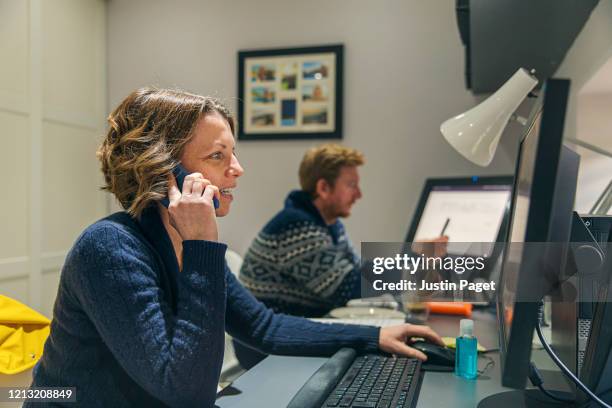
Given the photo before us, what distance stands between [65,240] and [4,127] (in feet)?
1.99

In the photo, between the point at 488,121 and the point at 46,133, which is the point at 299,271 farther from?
the point at 46,133

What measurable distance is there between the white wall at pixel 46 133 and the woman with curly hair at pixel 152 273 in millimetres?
1460

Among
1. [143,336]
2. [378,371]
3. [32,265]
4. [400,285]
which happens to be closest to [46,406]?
[143,336]

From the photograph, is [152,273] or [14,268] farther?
[14,268]

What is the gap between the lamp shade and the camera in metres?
1.13

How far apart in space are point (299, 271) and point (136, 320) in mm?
1077

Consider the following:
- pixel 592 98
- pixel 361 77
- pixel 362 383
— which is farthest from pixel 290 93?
pixel 362 383

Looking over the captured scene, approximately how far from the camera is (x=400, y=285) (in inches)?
44.6

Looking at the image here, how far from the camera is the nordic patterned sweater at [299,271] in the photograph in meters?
1.86

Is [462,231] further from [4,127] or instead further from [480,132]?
[4,127]

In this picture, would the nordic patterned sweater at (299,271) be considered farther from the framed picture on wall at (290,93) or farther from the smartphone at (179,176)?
the smartphone at (179,176)

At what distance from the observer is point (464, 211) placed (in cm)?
202

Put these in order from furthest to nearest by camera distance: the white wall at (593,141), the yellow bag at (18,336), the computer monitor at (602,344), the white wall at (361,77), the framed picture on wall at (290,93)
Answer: the framed picture on wall at (290,93) < the white wall at (361,77) < the white wall at (593,141) < the yellow bag at (18,336) < the computer monitor at (602,344)

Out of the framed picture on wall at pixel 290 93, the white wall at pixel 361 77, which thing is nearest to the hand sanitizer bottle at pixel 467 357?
the white wall at pixel 361 77
